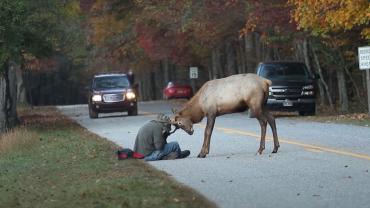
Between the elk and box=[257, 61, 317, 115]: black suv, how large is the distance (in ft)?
48.1

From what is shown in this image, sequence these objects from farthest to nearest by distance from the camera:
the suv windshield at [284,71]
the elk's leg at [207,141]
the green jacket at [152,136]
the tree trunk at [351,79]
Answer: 1. the tree trunk at [351,79]
2. the suv windshield at [284,71]
3. the elk's leg at [207,141]
4. the green jacket at [152,136]

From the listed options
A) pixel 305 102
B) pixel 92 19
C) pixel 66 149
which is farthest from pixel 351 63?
pixel 92 19

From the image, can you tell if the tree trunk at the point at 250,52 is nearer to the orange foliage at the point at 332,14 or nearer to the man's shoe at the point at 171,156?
the orange foliage at the point at 332,14

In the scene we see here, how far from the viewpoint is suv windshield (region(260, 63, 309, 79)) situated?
1302 inches

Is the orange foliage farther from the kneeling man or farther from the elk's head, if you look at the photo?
the kneeling man

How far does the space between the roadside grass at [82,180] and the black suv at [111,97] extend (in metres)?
14.2

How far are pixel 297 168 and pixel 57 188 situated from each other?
378cm

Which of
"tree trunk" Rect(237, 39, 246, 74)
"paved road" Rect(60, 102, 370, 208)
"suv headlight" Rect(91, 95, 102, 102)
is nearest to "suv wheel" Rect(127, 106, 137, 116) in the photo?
"suv headlight" Rect(91, 95, 102, 102)

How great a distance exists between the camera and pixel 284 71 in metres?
33.5

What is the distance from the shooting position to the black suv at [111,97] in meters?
37.8

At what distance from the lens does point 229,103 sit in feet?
56.7

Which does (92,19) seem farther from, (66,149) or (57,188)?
(57,188)

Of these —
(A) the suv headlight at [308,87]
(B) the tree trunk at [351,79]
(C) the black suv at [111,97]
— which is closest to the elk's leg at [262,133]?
(A) the suv headlight at [308,87]

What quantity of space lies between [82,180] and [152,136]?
2730mm
